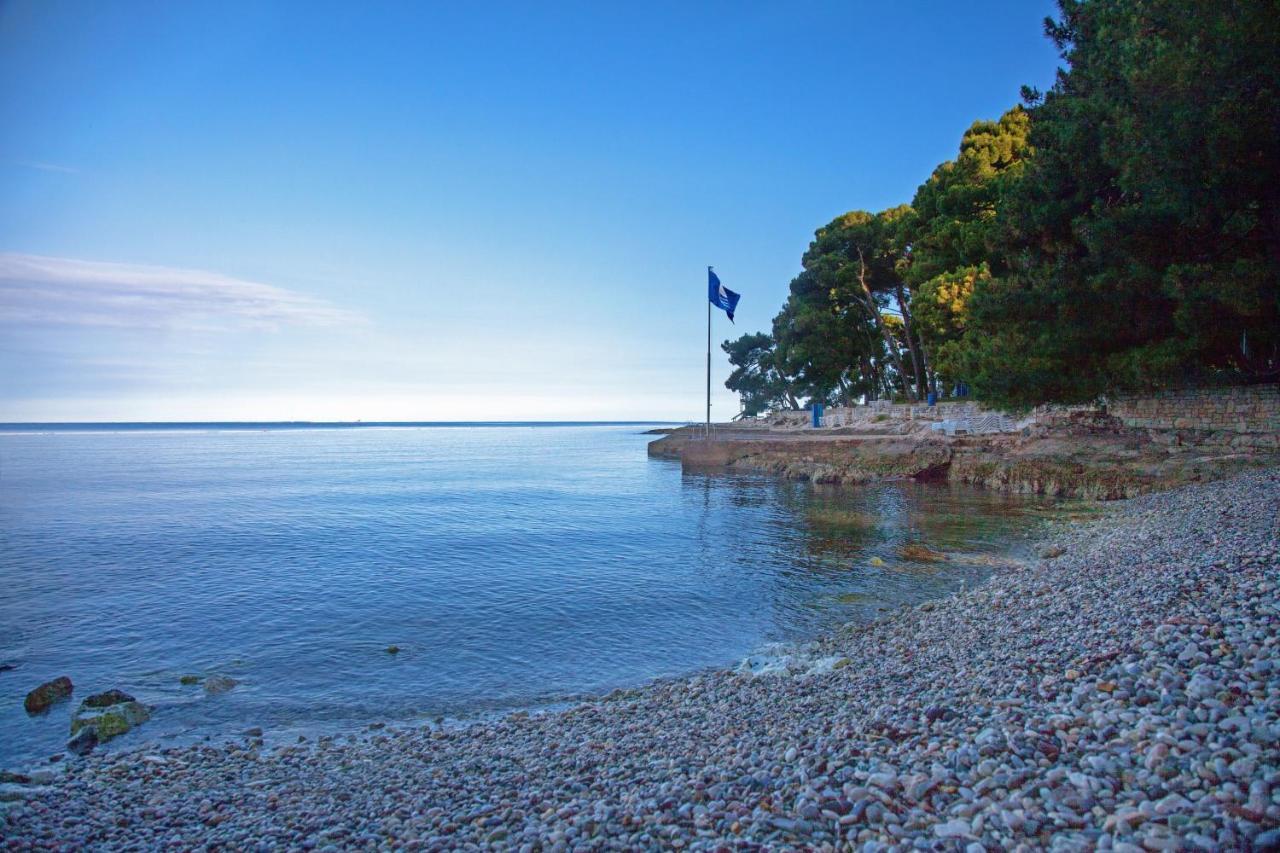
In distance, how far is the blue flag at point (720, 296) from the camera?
3644 centimetres

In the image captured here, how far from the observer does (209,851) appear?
505 centimetres

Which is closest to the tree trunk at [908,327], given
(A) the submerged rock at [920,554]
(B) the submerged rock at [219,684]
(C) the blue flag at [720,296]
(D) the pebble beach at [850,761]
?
(C) the blue flag at [720,296]

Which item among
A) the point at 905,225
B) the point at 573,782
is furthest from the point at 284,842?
the point at 905,225

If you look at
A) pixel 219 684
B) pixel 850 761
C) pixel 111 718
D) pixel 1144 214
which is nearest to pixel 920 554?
pixel 850 761

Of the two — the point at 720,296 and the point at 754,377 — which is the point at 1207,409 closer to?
the point at 720,296

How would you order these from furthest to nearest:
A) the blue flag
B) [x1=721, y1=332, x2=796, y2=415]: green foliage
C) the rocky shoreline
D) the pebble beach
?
1. [x1=721, y1=332, x2=796, y2=415]: green foliage
2. the blue flag
3. the rocky shoreline
4. the pebble beach

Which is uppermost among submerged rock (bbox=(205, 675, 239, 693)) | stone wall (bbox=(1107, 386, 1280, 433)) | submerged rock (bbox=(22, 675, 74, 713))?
stone wall (bbox=(1107, 386, 1280, 433))

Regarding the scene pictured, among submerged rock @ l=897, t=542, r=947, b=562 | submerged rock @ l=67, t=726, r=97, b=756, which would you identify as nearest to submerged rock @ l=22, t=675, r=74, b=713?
submerged rock @ l=67, t=726, r=97, b=756

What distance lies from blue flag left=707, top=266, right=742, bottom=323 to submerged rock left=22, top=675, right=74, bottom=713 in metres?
30.7

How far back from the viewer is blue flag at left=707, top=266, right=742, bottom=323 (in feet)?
120

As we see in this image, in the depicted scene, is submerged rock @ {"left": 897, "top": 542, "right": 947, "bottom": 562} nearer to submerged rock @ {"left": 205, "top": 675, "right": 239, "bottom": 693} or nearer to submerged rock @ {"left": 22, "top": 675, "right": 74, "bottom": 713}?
submerged rock @ {"left": 205, "top": 675, "right": 239, "bottom": 693}

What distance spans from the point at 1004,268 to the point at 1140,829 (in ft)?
96.2

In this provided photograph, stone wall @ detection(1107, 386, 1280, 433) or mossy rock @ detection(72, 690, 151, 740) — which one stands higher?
stone wall @ detection(1107, 386, 1280, 433)

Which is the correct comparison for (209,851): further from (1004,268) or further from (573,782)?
(1004,268)
